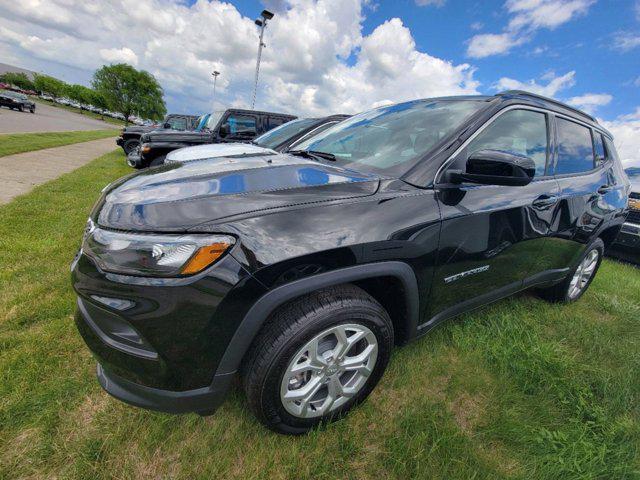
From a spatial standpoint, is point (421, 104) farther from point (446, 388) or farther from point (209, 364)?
point (209, 364)

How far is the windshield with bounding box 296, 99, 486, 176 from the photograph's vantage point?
196cm

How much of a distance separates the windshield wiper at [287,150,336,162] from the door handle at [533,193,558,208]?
1406mm

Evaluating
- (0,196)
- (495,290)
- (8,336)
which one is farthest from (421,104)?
(0,196)

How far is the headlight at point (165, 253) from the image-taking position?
1.24 m

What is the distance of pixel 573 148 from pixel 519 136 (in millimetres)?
818

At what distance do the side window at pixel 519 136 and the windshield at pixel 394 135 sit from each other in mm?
167

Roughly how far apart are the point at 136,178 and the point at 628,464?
303cm

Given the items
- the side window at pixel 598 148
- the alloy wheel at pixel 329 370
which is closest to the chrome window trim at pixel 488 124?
the side window at pixel 598 148

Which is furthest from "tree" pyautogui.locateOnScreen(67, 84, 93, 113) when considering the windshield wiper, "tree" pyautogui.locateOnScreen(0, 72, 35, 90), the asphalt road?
the windshield wiper

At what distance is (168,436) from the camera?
1619 millimetres

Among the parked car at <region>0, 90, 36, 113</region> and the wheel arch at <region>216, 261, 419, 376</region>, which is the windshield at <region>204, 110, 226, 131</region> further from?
the parked car at <region>0, 90, 36, 113</region>

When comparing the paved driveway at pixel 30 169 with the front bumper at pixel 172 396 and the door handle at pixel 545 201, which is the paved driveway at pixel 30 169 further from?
the door handle at pixel 545 201

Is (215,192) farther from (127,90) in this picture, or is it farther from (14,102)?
(127,90)

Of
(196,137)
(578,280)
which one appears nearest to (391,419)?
(578,280)
